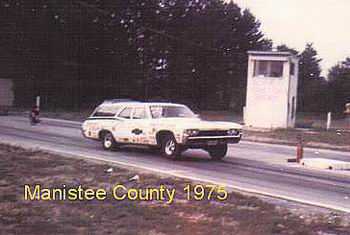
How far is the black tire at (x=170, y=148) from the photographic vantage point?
15.5 meters

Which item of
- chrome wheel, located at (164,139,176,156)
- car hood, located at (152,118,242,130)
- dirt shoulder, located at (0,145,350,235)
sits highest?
car hood, located at (152,118,242,130)

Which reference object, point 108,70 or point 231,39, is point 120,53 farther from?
point 231,39

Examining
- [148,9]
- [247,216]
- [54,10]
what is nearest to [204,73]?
[148,9]

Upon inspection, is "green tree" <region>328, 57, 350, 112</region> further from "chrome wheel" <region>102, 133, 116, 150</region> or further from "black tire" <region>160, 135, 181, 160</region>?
"black tire" <region>160, 135, 181, 160</region>

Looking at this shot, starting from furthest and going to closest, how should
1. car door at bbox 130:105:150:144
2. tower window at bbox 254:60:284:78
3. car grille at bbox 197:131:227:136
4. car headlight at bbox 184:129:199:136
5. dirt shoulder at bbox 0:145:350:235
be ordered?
1. tower window at bbox 254:60:284:78
2. car door at bbox 130:105:150:144
3. car grille at bbox 197:131:227:136
4. car headlight at bbox 184:129:199:136
5. dirt shoulder at bbox 0:145:350:235

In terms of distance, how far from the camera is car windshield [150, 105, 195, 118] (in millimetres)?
16641

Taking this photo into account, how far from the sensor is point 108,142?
17.7 metres

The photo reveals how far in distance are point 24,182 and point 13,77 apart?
146ft

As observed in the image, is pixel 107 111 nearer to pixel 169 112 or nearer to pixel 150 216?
pixel 169 112

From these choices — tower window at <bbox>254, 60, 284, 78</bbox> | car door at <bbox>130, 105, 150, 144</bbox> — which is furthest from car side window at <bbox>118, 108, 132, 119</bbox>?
tower window at <bbox>254, 60, 284, 78</bbox>

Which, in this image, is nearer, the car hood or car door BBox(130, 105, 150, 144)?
the car hood

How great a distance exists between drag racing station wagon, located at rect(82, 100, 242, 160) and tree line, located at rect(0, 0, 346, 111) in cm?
3517

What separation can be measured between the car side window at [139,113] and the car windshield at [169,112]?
26cm

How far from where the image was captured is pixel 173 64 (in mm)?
64812
